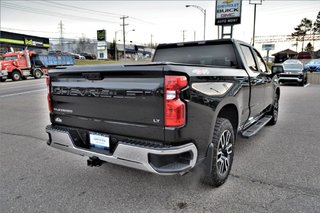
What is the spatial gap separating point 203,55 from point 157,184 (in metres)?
2.33

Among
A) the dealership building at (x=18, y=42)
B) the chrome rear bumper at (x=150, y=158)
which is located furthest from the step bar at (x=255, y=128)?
the dealership building at (x=18, y=42)

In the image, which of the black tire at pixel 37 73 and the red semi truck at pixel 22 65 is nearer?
the red semi truck at pixel 22 65

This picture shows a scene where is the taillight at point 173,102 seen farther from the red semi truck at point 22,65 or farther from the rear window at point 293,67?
the red semi truck at point 22,65

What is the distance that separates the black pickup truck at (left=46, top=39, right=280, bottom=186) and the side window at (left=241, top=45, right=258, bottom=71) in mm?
719

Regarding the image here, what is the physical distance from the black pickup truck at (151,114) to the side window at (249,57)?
0.72 m

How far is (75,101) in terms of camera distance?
9.70 ft

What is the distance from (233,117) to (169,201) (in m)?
1.53

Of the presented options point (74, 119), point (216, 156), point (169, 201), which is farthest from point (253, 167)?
point (74, 119)

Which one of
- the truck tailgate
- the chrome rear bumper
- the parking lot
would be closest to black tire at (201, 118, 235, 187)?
the parking lot

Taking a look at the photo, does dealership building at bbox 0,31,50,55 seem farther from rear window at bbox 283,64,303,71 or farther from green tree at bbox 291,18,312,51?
green tree at bbox 291,18,312,51

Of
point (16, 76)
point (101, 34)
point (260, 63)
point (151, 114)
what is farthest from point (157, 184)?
point (101, 34)

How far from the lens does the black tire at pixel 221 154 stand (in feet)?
9.26

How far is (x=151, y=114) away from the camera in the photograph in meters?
2.38

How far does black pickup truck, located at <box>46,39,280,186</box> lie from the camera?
2299mm
